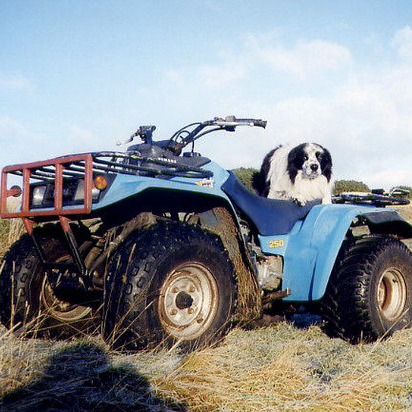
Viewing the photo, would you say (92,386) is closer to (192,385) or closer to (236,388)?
(192,385)

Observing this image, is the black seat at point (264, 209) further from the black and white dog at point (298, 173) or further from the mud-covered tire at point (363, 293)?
the black and white dog at point (298, 173)

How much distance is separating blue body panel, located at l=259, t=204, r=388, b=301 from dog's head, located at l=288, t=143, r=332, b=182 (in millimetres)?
1435

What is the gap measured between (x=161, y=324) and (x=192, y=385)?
668 mm

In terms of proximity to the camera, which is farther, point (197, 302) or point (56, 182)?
point (197, 302)

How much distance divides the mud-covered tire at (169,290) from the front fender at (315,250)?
0.95 metres

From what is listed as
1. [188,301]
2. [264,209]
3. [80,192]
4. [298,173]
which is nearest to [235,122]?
[264,209]

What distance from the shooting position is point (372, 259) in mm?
4352

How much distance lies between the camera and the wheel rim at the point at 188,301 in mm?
3195

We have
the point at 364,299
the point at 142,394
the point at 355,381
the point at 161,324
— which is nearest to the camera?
the point at 142,394

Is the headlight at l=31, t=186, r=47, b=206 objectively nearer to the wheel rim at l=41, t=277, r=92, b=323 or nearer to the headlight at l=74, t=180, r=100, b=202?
the headlight at l=74, t=180, r=100, b=202

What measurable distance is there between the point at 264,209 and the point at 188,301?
1392 millimetres

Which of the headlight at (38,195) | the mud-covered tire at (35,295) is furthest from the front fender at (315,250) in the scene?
the headlight at (38,195)

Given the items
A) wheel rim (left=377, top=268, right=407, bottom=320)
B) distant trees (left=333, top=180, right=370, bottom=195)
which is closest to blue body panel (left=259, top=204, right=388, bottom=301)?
wheel rim (left=377, top=268, right=407, bottom=320)

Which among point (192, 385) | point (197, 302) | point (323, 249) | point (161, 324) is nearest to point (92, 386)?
point (192, 385)
